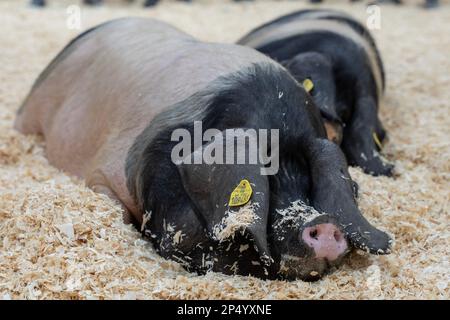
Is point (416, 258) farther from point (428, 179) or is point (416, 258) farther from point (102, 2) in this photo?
point (102, 2)

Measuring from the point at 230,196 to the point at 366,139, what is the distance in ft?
7.31

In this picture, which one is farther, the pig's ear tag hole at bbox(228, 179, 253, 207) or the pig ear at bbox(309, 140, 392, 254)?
the pig ear at bbox(309, 140, 392, 254)

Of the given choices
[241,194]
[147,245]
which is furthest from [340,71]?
[241,194]

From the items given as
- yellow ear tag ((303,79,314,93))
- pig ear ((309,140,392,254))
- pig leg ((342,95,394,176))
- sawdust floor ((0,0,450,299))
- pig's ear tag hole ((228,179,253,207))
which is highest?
pig's ear tag hole ((228,179,253,207))

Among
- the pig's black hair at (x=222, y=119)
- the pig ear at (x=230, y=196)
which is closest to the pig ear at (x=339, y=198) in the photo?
the pig's black hair at (x=222, y=119)

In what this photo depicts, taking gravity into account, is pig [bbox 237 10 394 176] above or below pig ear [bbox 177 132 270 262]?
below

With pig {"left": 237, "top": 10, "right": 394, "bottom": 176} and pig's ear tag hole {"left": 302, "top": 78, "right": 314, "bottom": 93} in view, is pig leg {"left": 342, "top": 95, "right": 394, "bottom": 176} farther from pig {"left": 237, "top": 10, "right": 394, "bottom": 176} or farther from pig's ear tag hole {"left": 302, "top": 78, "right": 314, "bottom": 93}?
pig's ear tag hole {"left": 302, "top": 78, "right": 314, "bottom": 93}

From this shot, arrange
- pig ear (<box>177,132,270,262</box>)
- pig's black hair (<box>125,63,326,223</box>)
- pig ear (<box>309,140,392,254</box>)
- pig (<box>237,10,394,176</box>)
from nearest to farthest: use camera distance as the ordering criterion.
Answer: pig ear (<box>177,132,270,262</box>) → pig ear (<box>309,140,392,254</box>) → pig's black hair (<box>125,63,326,223</box>) → pig (<box>237,10,394,176</box>)

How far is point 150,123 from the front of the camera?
313 centimetres

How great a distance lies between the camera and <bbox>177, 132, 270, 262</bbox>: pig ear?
2475mm

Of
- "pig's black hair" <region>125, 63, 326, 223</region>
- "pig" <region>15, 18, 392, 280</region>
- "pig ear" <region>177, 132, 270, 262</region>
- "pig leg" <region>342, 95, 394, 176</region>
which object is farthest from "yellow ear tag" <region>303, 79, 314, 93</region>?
"pig ear" <region>177, 132, 270, 262</region>

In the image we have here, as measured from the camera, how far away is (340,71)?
493cm

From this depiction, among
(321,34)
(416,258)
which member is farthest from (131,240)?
(321,34)
